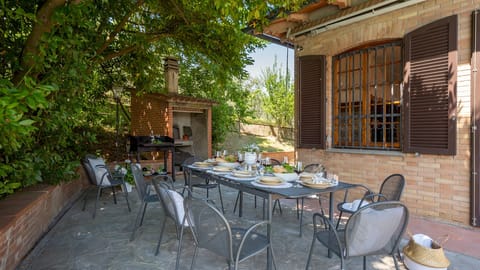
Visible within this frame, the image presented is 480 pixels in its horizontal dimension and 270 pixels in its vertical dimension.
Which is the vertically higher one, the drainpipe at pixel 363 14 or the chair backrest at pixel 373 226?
the drainpipe at pixel 363 14

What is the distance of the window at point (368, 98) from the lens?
455 centimetres

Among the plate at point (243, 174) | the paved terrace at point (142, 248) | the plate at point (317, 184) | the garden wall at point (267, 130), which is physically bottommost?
the paved terrace at point (142, 248)

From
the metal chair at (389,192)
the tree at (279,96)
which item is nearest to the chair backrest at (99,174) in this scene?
the metal chair at (389,192)

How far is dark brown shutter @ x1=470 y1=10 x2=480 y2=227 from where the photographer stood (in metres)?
3.54

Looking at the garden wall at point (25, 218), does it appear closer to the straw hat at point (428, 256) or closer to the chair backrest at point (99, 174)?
the chair backrest at point (99, 174)

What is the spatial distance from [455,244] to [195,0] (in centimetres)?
517

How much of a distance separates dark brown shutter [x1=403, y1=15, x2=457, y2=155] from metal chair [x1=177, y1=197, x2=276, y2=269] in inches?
124

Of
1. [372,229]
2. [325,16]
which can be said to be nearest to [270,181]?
[372,229]

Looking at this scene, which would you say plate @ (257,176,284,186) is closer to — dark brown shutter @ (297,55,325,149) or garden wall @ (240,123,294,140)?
dark brown shutter @ (297,55,325,149)

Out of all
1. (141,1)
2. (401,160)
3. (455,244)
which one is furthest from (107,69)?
(455,244)

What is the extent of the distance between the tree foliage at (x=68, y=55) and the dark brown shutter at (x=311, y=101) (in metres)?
1.21

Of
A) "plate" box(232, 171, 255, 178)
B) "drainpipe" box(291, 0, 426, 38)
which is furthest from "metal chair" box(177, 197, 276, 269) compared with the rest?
"drainpipe" box(291, 0, 426, 38)

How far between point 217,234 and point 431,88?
12.4ft

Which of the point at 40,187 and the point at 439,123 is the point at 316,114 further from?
the point at 40,187
